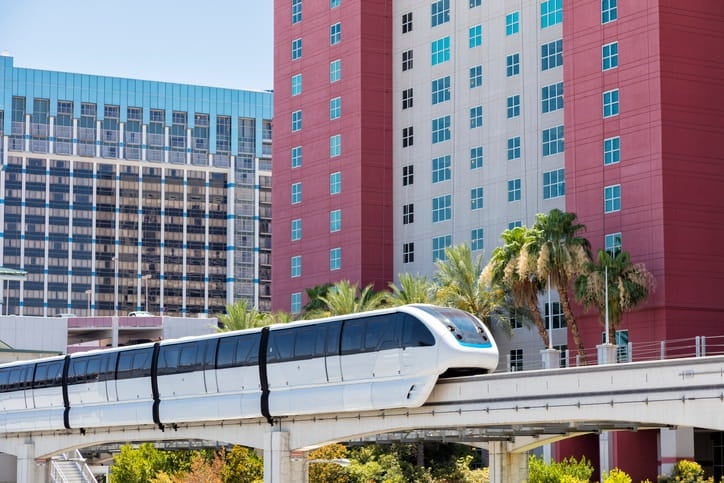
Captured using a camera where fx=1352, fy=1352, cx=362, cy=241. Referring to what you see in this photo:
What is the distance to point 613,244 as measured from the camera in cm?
7388

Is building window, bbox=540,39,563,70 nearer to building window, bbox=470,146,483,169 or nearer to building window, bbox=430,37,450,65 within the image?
building window, bbox=470,146,483,169

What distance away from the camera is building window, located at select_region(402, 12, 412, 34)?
96.5 metres

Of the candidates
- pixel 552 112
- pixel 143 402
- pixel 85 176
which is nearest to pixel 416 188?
pixel 552 112

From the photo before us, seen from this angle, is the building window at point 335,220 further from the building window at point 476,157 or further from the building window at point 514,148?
the building window at point 514,148

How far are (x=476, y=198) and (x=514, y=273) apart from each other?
1665 centimetres

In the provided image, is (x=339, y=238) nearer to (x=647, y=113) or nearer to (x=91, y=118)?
(x=647, y=113)

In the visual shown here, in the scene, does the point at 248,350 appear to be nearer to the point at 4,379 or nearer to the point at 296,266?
the point at 4,379

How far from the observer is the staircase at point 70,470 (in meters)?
75.9

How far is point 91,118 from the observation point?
19188cm

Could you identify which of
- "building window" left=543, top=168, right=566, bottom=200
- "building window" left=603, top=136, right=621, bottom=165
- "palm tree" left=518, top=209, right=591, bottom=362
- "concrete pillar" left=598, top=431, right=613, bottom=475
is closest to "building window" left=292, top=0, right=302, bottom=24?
"building window" left=543, top=168, right=566, bottom=200

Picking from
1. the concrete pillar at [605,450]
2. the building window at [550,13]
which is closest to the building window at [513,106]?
the building window at [550,13]

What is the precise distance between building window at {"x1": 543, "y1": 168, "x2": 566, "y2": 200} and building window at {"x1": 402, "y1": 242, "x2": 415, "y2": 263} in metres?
13.2

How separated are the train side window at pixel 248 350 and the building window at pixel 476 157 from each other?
1515 inches

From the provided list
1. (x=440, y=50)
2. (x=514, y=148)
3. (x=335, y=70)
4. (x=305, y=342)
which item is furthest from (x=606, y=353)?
(x=335, y=70)
